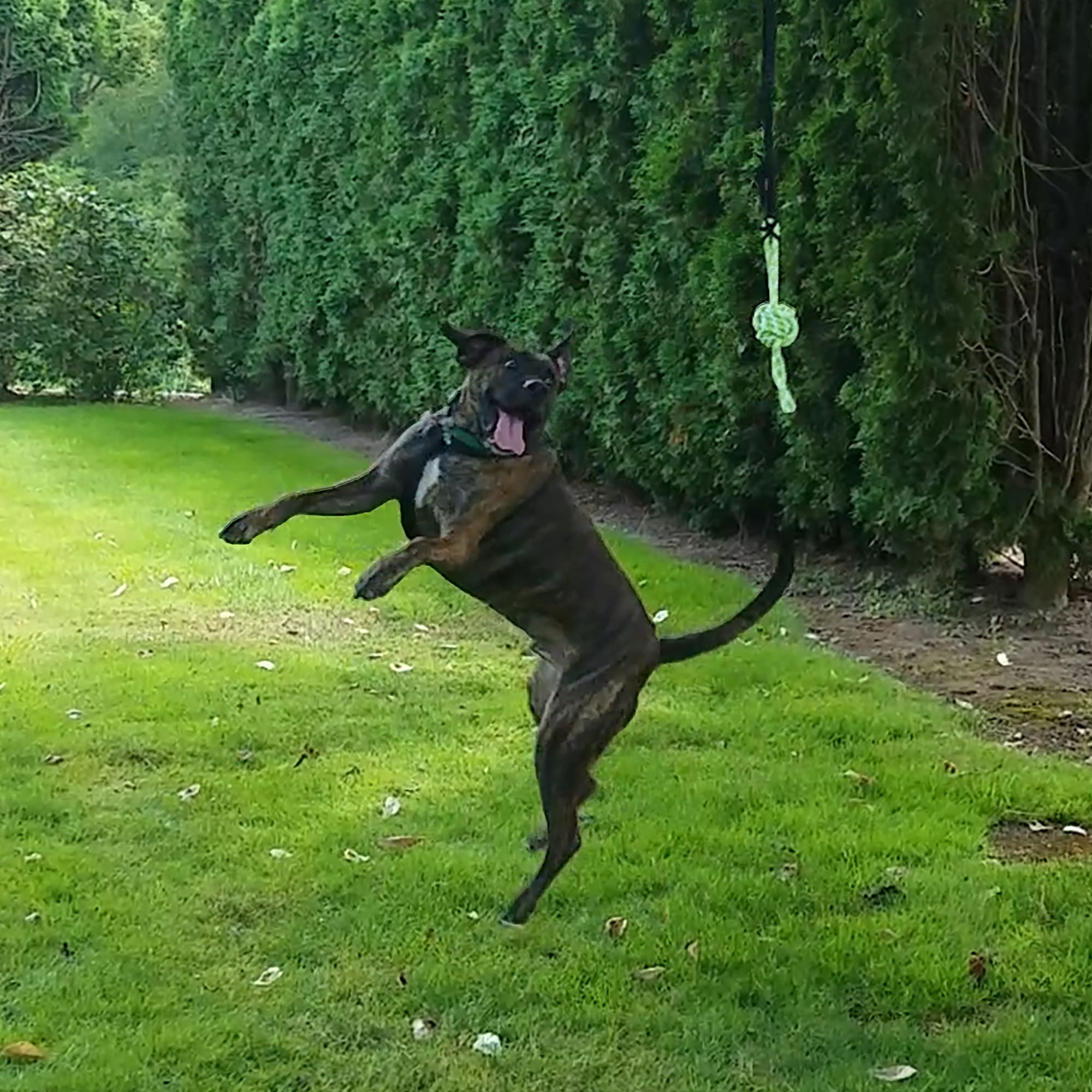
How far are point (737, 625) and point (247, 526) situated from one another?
753mm

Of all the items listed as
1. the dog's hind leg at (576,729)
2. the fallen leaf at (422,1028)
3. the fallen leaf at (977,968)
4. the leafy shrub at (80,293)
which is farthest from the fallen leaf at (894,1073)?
the leafy shrub at (80,293)

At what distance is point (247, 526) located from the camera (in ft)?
7.44

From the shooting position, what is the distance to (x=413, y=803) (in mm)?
4391

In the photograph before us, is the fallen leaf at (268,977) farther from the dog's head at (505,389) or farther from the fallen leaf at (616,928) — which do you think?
the dog's head at (505,389)

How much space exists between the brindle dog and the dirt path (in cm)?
284

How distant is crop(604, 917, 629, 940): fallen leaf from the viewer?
3568 mm

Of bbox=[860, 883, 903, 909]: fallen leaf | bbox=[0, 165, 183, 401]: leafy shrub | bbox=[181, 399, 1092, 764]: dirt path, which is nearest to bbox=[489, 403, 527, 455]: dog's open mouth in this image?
bbox=[860, 883, 903, 909]: fallen leaf

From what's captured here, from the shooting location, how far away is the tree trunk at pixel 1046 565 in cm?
658

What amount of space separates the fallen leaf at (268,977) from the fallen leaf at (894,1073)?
1207 mm

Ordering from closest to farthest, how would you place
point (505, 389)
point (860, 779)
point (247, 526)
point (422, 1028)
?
point (505, 389)
point (247, 526)
point (422, 1028)
point (860, 779)

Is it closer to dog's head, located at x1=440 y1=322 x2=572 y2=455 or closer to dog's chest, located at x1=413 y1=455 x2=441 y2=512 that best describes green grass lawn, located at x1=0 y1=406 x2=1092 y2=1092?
dog's chest, located at x1=413 y1=455 x2=441 y2=512

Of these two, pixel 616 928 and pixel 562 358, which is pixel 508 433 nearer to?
pixel 562 358

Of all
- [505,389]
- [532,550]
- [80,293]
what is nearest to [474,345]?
[505,389]

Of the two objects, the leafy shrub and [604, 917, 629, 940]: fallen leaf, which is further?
the leafy shrub
